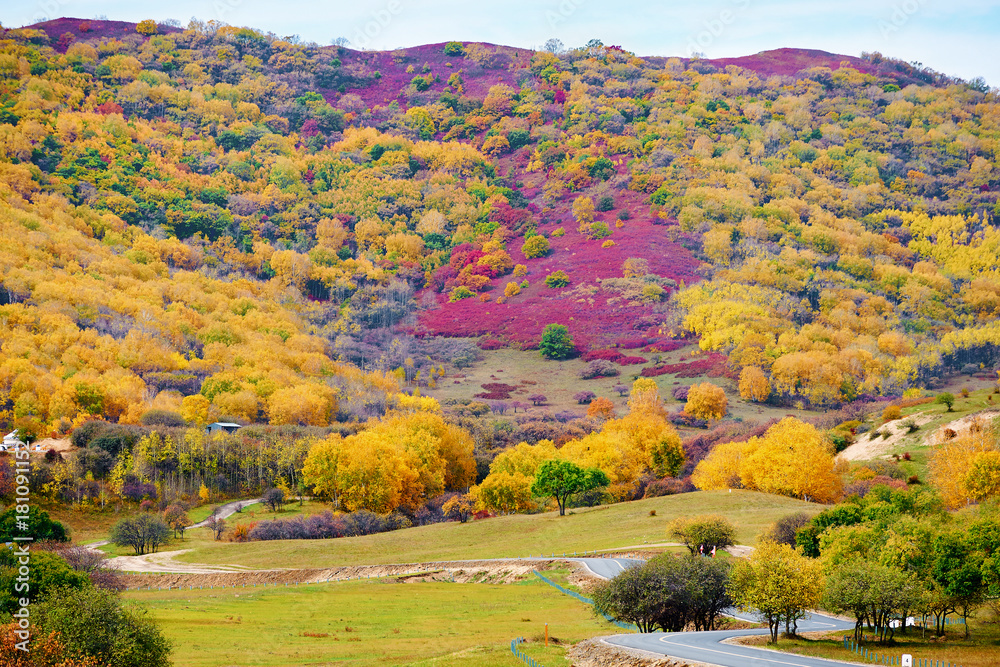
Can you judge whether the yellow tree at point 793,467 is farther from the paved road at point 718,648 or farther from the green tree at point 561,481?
the paved road at point 718,648

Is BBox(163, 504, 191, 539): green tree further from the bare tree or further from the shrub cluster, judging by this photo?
the shrub cluster

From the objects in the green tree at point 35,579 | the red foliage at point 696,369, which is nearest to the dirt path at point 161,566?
the green tree at point 35,579

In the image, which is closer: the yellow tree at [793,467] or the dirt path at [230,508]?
the yellow tree at [793,467]

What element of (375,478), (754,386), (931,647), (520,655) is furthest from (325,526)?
(754,386)

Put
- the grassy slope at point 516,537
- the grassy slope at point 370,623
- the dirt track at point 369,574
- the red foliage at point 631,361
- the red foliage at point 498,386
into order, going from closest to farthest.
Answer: the grassy slope at point 370,623 → the dirt track at point 369,574 → the grassy slope at point 516,537 → the red foliage at point 498,386 → the red foliage at point 631,361

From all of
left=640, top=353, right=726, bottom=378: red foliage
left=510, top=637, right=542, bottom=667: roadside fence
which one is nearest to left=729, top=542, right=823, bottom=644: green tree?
left=510, top=637, right=542, bottom=667: roadside fence

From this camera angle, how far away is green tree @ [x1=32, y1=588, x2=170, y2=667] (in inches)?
1323

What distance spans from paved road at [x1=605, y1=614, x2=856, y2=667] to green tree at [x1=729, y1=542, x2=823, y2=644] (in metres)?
2.25

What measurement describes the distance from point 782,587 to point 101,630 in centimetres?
2742

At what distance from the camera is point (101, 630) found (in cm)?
3391

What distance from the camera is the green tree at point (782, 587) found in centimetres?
4109

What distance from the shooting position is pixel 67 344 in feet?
496

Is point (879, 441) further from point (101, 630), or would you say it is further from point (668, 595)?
point (101, 630)

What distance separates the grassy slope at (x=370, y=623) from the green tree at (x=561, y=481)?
26883mm
